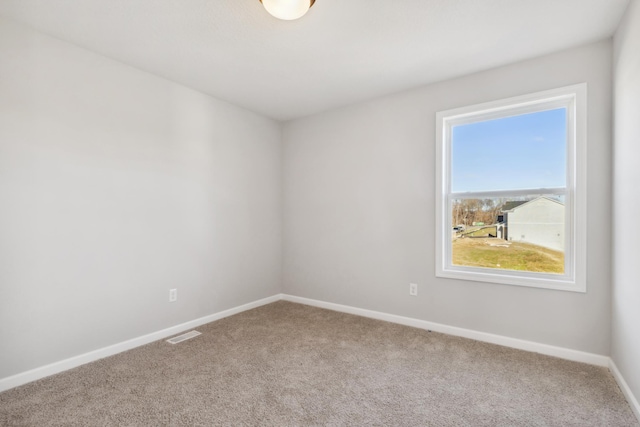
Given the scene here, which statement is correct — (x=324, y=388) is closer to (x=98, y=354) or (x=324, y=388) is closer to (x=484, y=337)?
(x=484, y=337)

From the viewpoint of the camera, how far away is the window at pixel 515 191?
248cm

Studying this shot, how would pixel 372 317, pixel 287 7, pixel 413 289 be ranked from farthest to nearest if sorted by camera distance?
1. pixel 372 317
2. pixel 413 289
3. pixel 287 7

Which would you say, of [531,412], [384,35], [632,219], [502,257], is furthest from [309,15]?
[531,412]

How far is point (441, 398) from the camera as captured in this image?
77.1 inches

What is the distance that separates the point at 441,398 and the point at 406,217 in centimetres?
171

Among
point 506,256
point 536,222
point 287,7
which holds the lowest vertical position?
point 506,256

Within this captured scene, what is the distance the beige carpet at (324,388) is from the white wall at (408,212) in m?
0.34

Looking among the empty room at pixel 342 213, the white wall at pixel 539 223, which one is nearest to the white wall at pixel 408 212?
the empty room at pixel 342 213

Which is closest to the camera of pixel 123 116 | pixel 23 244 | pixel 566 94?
pixel 23 244

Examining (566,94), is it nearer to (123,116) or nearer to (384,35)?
(384,35)

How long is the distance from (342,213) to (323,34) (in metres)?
1.99

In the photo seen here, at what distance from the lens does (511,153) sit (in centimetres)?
278

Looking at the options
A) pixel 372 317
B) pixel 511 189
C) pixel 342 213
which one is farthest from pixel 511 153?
pixel 372 317

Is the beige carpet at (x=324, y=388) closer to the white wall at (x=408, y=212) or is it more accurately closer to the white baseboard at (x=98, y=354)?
the white baseboard at (x=98, y=354)
